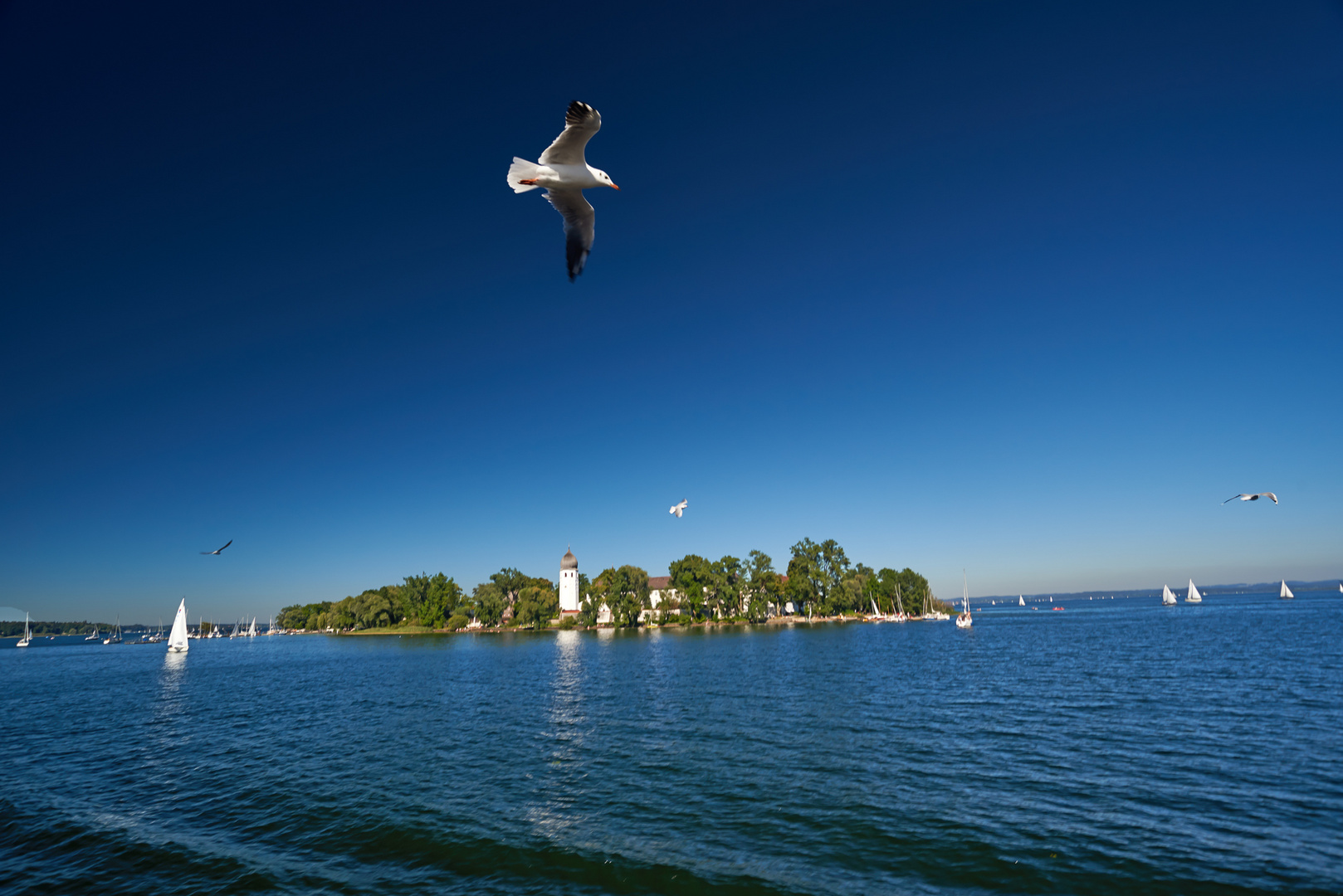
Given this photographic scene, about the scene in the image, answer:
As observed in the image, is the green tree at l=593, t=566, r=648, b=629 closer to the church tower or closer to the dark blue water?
the church tower

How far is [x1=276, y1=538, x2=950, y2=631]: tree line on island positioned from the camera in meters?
127

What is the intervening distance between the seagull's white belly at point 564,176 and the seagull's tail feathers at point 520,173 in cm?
10

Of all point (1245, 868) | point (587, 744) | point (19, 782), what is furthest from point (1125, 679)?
point (19, 782)

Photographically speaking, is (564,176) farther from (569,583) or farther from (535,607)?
(569,583)

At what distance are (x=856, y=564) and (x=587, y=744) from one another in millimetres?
136367

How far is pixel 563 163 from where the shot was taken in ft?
35.0

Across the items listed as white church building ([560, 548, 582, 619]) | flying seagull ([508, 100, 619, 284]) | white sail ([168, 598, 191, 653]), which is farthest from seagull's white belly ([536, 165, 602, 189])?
white church building ([560, 548, 582, 619])

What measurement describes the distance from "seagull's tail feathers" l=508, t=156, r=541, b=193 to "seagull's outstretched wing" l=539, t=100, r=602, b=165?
0.25 metres

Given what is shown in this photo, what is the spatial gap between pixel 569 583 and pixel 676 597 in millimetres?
30794

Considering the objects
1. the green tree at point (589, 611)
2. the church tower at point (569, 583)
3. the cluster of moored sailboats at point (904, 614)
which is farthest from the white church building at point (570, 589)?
the cluster of moored sailboats at point (904, 614)

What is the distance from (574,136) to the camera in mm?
10062

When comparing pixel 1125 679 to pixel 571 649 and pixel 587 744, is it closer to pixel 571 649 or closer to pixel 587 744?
pixel 587 744

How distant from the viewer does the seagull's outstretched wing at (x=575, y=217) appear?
11.1 m

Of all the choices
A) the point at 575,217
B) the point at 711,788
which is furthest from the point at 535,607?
the point at 575,217
